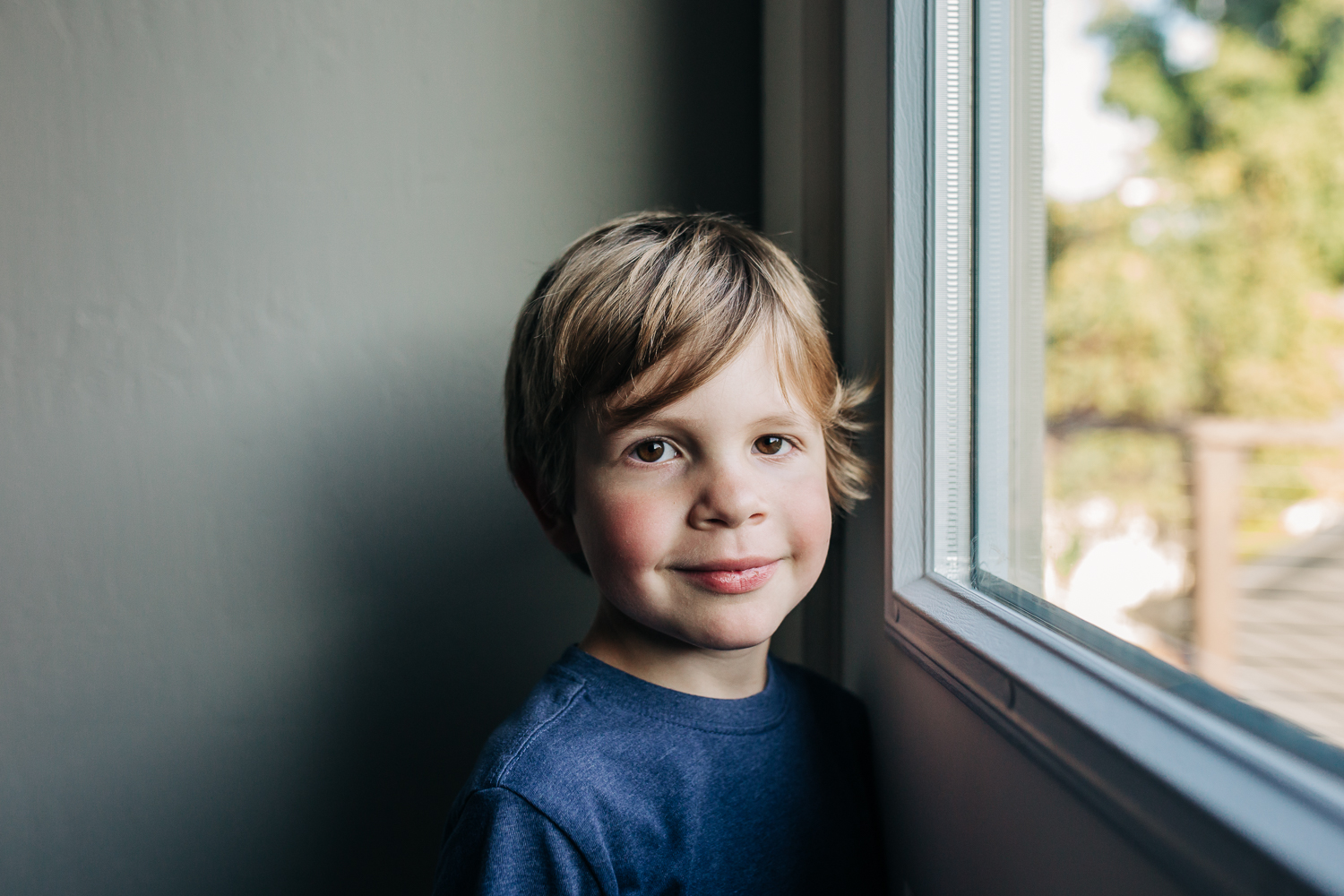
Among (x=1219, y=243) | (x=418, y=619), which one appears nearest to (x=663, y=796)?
(x=418, y=619)

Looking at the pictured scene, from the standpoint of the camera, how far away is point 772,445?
0.64 meters

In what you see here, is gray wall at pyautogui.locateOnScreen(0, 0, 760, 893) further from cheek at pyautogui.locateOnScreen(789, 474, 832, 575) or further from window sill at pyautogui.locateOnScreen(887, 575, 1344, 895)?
window sill at pyautogui.locateOnScreen(887, 575, 1344, 895)

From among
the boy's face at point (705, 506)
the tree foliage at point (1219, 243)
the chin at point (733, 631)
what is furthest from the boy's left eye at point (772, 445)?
the tree foliage at point (1219, 243)

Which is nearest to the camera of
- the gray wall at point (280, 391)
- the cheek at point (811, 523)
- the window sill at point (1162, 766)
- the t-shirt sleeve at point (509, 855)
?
the window sill at point (1162, 766)

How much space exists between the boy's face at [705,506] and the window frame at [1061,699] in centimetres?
10

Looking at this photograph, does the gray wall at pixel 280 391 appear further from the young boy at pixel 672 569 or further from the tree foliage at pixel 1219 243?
the tree foliage at pixel 1219 243

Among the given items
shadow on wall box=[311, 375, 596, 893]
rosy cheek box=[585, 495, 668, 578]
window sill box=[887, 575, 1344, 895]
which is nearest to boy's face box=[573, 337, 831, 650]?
rosy cheek box=[585, 495, 668, 578]

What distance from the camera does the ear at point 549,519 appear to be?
71 cm

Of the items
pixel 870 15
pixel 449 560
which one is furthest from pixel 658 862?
pixel 870 15

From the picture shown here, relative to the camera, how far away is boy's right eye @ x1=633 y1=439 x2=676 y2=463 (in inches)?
24.2

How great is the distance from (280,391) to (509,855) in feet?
Result: 1.83

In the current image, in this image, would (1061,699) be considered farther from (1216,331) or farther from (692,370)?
(1216,331)

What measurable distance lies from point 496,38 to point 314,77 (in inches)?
7.8

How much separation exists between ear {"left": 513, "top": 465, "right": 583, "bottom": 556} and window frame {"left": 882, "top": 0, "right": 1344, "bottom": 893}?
280 millimetres
